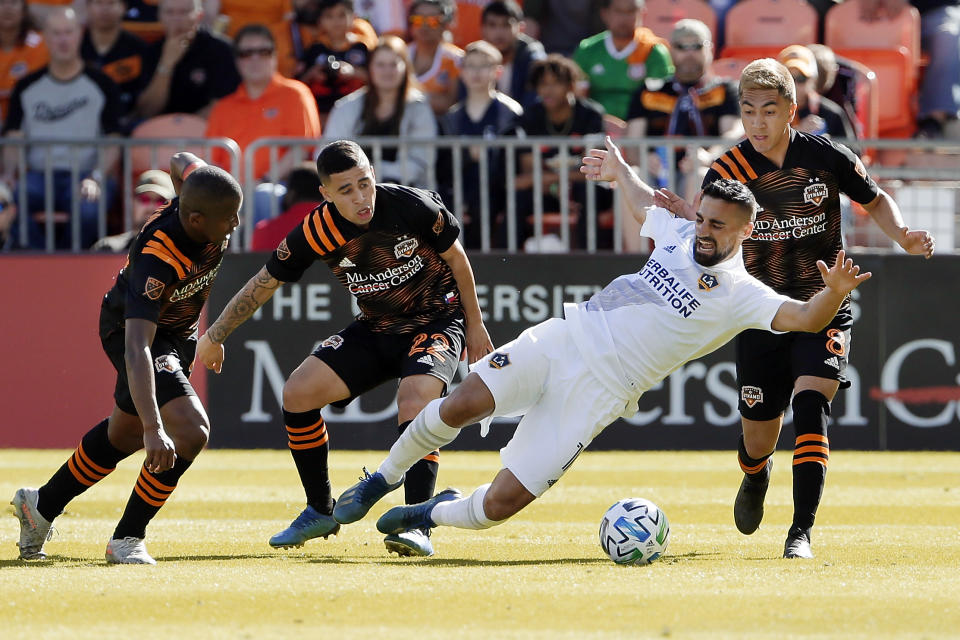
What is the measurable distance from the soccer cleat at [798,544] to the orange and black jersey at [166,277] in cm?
310

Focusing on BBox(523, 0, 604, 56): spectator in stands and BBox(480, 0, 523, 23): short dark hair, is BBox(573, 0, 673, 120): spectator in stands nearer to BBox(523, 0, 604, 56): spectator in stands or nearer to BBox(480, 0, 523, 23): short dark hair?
BBox(480, 0, 523, 23): short dark hair

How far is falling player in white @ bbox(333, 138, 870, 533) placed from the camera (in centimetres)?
694

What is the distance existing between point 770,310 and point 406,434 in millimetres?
1771

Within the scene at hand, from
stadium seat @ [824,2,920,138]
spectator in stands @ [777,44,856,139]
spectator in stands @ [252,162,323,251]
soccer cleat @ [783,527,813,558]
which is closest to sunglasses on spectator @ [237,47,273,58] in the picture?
spectator in stands @ [252,162,323,251]

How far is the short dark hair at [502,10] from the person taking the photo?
15.6 metres

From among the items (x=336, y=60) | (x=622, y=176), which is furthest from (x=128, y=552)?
(x=336, y=60)

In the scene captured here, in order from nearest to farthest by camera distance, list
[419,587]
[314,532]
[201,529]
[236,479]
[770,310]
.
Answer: [419,587]
[770,310]
[314,532]
[201,529]
[236,479]

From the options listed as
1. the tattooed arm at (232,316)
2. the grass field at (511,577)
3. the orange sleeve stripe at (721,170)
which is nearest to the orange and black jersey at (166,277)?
the tattooed arm at (232,316)

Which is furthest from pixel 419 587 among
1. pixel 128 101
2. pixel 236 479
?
pixel 128 101

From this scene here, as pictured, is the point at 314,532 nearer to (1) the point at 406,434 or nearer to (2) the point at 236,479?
(1) the point at 406,434

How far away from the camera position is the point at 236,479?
11.6 m

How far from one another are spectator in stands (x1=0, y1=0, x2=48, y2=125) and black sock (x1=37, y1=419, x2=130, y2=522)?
8971 mm

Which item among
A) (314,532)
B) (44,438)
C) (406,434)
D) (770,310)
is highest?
(770,310)

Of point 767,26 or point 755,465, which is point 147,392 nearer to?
point 755,465
